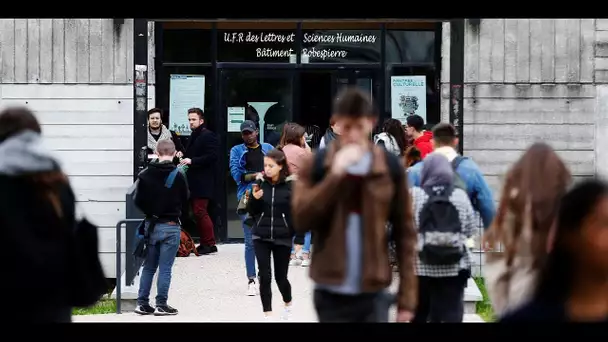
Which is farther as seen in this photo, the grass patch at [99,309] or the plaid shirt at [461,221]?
the grass patch at [99,309]

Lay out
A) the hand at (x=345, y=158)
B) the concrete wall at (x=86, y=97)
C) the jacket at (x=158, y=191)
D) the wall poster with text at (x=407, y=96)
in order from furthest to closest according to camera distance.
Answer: the wall poster with text at (x=407, y=96) → the concrete wall at (x=86, y=97) → the jacket at (x=158, y=191) → the hand at (x=345, y=158)

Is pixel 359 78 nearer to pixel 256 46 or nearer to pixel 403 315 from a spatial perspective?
pixel 256 46

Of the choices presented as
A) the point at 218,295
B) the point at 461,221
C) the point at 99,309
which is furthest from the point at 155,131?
the point at 461,221

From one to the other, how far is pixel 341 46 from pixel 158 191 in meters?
4.62

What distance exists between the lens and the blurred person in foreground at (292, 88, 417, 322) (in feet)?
16.3

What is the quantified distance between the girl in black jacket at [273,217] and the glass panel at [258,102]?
4.55 meters

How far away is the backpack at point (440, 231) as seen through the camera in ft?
21.9

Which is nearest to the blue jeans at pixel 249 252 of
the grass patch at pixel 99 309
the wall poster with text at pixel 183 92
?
the grass patch at pixel 99 309

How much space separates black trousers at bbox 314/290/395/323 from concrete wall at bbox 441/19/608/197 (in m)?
7.54

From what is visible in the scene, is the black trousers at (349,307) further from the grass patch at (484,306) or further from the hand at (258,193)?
the grass patch at (484,306)
